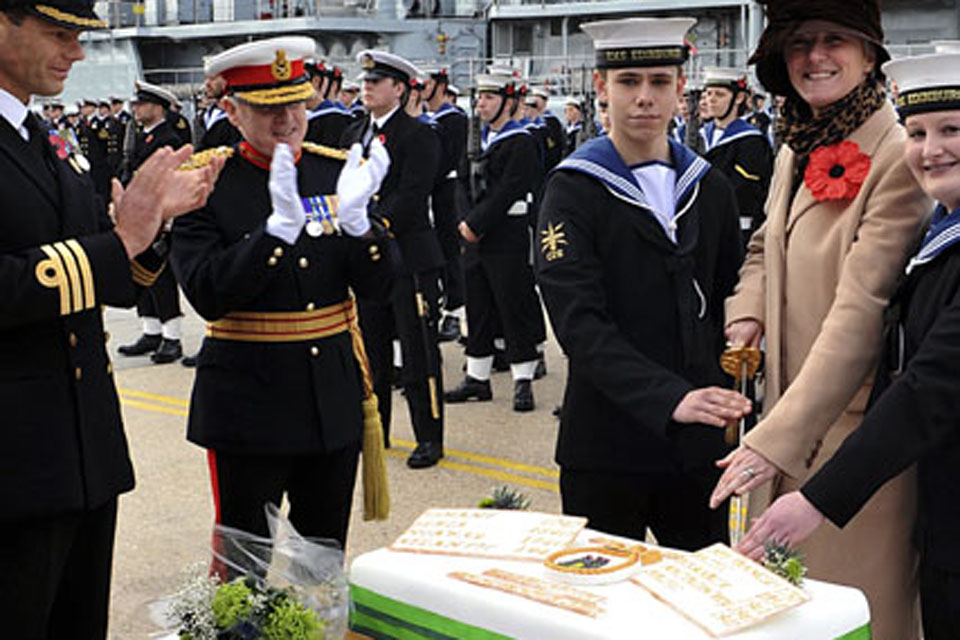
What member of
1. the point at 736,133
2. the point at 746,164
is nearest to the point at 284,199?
the point at 746,164

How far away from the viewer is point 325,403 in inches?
141

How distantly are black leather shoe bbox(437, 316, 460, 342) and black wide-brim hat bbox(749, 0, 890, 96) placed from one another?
706cm

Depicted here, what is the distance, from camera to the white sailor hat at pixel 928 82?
8.31 feet

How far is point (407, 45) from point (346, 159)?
27.1 metres

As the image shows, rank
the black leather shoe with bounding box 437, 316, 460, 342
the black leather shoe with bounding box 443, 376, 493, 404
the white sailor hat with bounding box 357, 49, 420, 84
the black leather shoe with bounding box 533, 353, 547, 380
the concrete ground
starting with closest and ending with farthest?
the concrete ground
the white sailor hat with bounding box 357, 49, 420, 84
the black leather shoe with bounding box 443, 376, 493, 404
the black leather shoe with bounding box 533, 353, 547, 380
the black leather shoe with bounding box 437, 316, 460, 342

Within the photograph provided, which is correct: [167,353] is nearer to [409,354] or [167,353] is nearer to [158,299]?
[158,299]

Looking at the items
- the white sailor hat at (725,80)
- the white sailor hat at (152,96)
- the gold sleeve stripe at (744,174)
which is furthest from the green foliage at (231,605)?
the white sailor hat at (152,96)

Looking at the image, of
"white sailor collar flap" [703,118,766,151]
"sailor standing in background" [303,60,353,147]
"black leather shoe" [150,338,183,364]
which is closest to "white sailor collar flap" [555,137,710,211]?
"white sailor collar flap" [703,118,766,151]

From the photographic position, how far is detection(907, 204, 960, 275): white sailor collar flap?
99.3 inches

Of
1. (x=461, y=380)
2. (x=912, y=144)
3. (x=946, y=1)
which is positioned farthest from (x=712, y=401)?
(x=946, y=1)

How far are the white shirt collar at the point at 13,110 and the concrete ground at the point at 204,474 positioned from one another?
6.63ft

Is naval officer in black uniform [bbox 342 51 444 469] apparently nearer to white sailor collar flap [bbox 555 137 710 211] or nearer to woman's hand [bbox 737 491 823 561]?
white sailor collar flap [bbox 555 137 710 211]

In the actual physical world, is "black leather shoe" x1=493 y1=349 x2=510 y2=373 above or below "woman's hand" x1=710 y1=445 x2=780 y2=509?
below

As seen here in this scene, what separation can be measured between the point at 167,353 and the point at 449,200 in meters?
2.65
